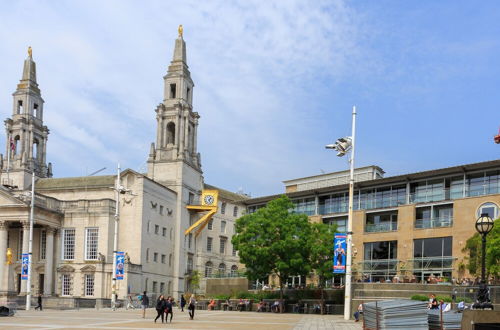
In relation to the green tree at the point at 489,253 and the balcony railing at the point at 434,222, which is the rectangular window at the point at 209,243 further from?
the green tree at the point at 489,253

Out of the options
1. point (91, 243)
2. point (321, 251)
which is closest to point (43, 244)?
point (91, 243)

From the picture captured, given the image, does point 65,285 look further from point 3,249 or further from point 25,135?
point 25,135

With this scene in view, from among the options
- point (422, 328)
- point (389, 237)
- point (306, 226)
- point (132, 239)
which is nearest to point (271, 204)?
point (306, 226)

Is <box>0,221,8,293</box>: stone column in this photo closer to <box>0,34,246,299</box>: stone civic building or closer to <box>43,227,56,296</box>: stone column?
<box>0,34,246,299</box>: stone civic building

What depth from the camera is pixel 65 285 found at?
7831 centimetres

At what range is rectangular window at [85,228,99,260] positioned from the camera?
77375mm

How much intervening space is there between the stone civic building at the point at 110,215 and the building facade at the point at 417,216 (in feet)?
70.4

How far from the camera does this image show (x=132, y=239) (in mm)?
77500

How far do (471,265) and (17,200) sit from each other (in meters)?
50.1

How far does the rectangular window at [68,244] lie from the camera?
7843 centimetres

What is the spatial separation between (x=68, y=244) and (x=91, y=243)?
10.6 feet

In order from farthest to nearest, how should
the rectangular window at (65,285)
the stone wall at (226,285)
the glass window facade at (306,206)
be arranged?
the rectangular window at (65,285)
the glass window facade at (306,206)
the stone wall at (226,285)

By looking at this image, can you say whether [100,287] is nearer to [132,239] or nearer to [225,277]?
[132,239]

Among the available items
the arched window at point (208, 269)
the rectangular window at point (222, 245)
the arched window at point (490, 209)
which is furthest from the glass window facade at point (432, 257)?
the rectangular window at point (222, 245)
